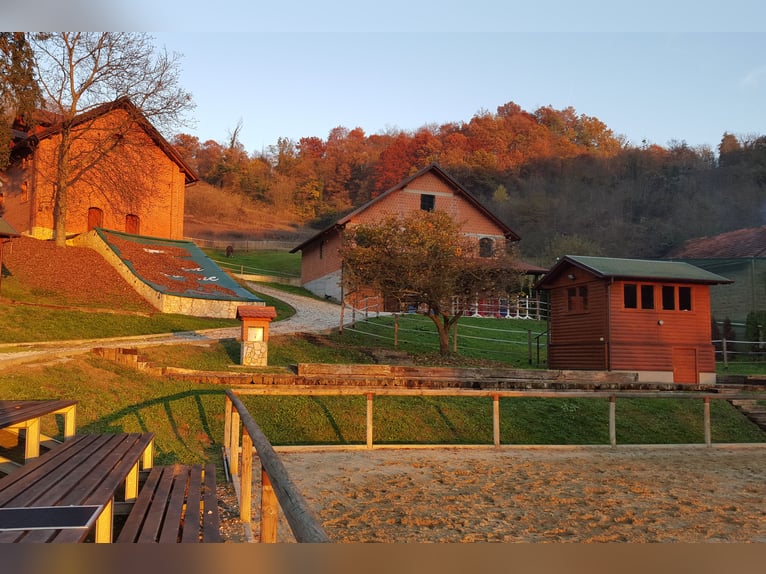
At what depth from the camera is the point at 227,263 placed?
154ft

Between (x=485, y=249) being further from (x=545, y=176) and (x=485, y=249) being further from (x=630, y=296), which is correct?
(x=545, y=176)

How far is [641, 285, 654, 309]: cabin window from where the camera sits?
64.2 feet

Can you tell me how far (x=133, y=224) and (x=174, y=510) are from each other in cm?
3068

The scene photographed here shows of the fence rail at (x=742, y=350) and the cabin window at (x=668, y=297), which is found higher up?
the cabin window at (x=668, y=297)

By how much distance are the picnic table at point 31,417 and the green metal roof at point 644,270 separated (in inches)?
625

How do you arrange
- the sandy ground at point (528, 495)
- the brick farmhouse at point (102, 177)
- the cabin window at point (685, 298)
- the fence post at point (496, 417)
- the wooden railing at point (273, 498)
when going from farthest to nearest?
1. the brick farmhouse at point (102, 177)
2. the cabin window at point (685, 298)
3. the fence post at point (496, 417)
4. the sandy ground at point (528, 495)
5. the wooden railing at point (273, 498)

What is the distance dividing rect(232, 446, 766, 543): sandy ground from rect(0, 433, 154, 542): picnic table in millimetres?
1321

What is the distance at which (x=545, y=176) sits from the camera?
6644 centimetres

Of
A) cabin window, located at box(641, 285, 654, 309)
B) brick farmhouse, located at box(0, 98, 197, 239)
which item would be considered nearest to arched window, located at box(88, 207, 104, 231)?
brick farmhouse, located at box(0, 98, 197, 239)

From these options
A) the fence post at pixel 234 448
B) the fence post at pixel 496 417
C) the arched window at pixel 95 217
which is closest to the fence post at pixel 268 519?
the fence post at pixel 234 448

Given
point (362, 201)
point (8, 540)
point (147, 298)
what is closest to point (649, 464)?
point (8, 540)

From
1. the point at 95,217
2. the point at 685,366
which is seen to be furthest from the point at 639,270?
the point at 95,217

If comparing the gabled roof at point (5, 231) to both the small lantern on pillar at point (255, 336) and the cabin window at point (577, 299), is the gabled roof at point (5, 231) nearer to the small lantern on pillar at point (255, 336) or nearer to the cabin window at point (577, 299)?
the small lantern on pillar at point (255, 336)

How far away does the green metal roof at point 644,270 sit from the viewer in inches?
757
